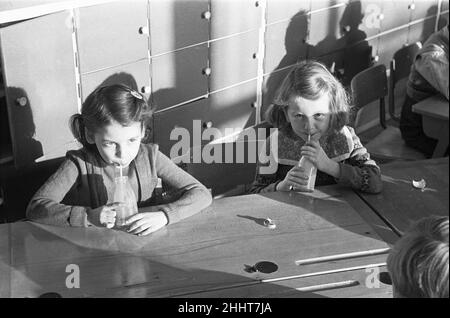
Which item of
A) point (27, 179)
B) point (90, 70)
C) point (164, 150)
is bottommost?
point (164, 150)

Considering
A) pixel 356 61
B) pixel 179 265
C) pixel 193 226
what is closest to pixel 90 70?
pixel 193 226

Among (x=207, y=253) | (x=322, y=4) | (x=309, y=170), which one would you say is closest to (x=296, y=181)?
(x=309, y=170)

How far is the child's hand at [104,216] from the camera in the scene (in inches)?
67.3

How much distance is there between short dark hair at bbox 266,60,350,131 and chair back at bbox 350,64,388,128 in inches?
33.6

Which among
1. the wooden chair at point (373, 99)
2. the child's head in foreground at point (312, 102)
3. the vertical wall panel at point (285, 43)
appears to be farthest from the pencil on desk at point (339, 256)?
the vertical wall panel at point (285, 43)

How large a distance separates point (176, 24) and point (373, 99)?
1.03 meters

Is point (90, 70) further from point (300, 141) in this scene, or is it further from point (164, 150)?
point (300, 141)

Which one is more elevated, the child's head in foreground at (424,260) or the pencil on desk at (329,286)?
the child's head in foreground at (424,260)

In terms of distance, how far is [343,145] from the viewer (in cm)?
222

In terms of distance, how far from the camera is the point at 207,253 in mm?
1616

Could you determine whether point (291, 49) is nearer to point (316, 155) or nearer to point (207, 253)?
point (316, 155)

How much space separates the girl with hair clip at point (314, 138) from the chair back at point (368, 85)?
2.76ft

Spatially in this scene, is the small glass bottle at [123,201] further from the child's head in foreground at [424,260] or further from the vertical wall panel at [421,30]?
the vertical wall panel at [421,30]

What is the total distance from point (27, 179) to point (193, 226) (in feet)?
2.50
